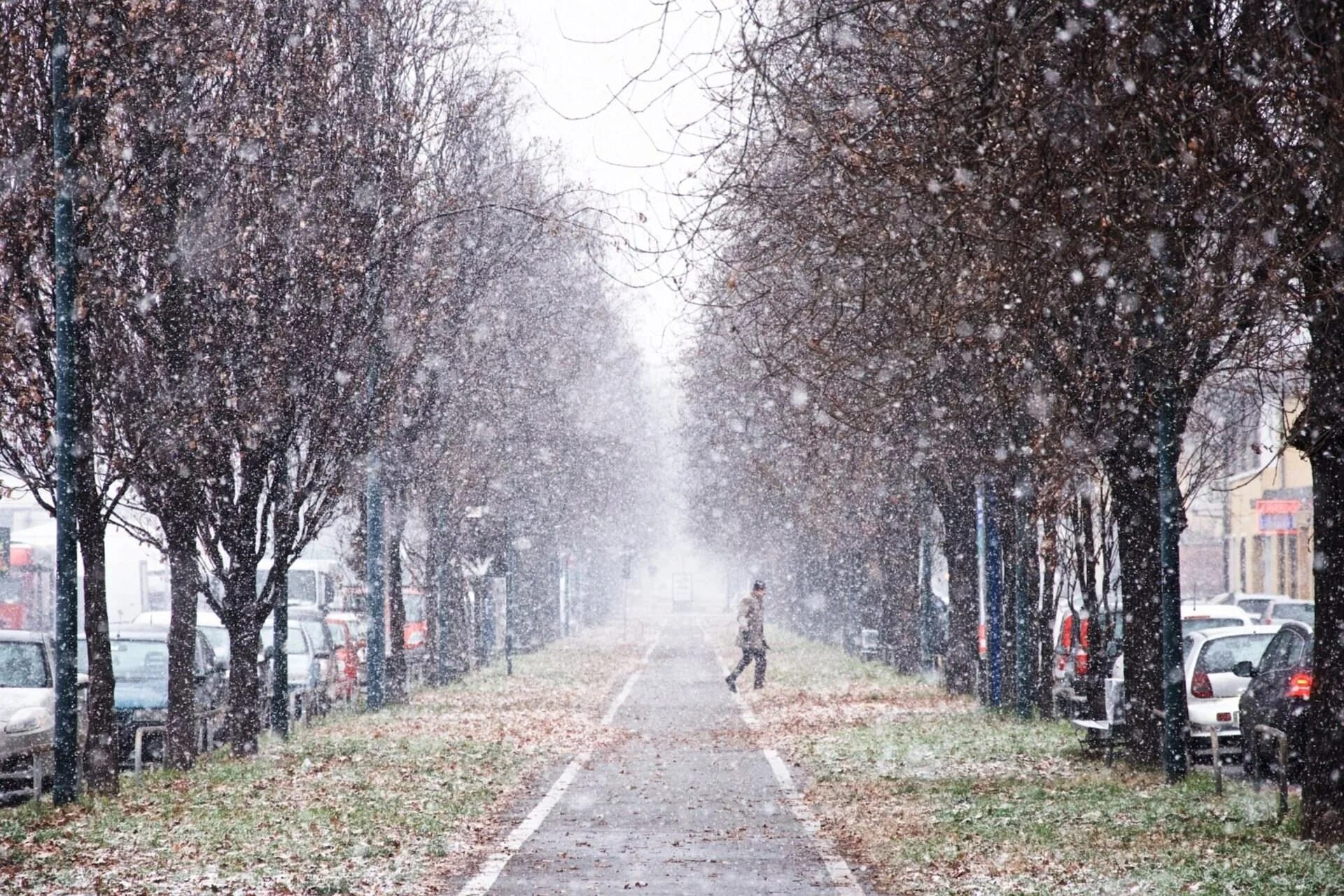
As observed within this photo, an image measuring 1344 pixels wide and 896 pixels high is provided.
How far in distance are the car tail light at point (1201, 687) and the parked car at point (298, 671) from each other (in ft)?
43.1

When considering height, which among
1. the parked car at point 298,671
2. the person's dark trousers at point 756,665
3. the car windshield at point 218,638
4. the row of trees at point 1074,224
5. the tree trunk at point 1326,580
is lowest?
the person's dark trousers at point 756,665

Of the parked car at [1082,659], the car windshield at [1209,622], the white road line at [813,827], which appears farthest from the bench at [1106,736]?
the car windshield at [1209,622]

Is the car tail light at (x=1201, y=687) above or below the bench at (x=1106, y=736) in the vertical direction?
above

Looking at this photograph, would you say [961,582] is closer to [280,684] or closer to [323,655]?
[323,655]

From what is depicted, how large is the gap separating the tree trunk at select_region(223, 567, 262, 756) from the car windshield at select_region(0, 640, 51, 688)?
2.51 metres

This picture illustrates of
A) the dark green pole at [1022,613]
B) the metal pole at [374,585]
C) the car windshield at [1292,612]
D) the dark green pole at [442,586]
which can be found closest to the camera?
the dark green pole at [1022,613]

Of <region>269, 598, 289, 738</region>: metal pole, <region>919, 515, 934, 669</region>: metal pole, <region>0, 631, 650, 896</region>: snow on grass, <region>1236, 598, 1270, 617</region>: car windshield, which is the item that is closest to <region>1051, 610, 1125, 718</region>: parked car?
<region>919, 515, 934, 669</region>: metal pole

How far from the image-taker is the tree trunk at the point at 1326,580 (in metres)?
11.4

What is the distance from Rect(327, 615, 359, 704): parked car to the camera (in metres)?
31.9

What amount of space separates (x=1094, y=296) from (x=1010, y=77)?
21.9 ft

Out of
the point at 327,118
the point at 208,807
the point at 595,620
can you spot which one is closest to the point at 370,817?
the point at 208,807

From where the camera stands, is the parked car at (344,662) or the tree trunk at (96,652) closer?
the tree trunk at (96,652)

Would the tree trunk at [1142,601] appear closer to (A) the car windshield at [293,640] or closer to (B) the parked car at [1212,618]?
(B) the parked car at [1212,618]

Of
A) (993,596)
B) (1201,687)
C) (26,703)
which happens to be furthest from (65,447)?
(993,596)
